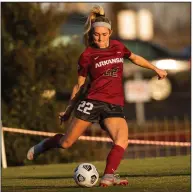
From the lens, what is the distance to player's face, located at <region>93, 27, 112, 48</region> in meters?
9.45

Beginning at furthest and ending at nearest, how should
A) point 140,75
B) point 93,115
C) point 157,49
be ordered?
1. point 140,75
2. point 157,49
3. point 93,115

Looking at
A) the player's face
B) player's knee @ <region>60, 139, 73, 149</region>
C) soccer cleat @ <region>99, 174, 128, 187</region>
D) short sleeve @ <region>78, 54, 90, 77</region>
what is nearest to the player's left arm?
the player's face

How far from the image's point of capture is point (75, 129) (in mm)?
9602

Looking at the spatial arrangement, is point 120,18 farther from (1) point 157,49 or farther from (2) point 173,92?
(1) point 157,49

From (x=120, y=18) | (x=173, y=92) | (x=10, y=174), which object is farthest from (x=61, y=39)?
(x=120, y=18)

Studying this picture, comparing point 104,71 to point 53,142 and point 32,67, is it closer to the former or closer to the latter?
point 53,142

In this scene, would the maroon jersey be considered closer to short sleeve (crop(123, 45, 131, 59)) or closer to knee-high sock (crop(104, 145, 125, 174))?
short sleeve (crop(123, 45, 131, 59))

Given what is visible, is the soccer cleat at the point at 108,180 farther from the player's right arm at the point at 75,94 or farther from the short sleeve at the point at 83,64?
the short sleeve at the point at 83,64

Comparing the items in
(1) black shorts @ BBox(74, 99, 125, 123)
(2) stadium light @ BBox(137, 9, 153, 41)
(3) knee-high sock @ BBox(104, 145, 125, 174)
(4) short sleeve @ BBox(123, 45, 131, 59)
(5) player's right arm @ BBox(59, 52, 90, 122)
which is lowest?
(3) knee-high sock @ BBox(104, 145, 125, 174)

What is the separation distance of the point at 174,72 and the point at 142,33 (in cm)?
2712

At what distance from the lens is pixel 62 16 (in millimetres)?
18109

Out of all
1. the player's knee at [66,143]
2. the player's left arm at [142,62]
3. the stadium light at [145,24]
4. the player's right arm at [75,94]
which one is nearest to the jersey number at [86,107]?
the player's right arm at [75,94]

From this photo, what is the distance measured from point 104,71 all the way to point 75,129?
758 millimetres

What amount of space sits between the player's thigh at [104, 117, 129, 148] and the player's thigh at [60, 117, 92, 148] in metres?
0.26
